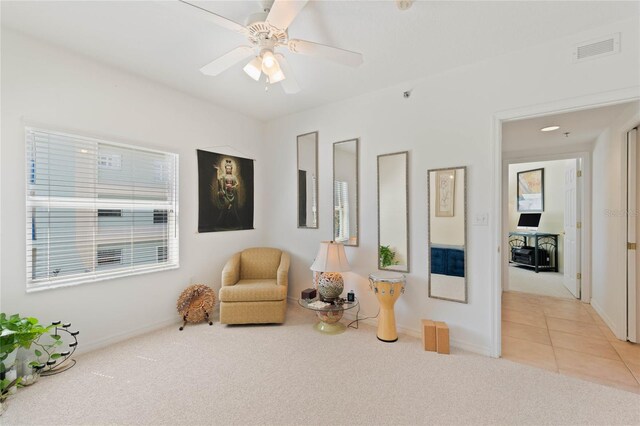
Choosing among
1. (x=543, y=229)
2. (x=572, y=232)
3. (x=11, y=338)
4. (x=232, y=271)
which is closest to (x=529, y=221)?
(x=543, y=229)

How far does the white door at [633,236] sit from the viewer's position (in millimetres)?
2590

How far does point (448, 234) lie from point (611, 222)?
2039mm

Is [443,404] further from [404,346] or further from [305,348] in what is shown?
[305,348]

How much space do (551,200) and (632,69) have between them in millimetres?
5406

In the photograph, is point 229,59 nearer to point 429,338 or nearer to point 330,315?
point 330,315

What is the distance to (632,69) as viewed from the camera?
193 centimetres

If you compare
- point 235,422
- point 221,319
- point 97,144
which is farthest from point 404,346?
point 97,144

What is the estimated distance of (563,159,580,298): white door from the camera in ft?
13.3

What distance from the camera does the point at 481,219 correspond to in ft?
8.18

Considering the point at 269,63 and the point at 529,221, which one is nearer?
the point at 269,63

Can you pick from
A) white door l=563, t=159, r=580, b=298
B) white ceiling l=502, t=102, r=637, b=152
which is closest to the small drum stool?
white ceiling l=502, t=102, r=637, b=152

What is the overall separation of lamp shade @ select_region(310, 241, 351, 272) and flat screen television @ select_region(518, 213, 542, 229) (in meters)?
5.89

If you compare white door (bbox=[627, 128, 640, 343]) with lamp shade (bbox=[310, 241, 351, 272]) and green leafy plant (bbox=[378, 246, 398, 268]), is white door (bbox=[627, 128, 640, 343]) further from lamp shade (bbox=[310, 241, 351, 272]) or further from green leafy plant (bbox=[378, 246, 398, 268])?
lamp shade (bbox=[310, 241, 351, 272])

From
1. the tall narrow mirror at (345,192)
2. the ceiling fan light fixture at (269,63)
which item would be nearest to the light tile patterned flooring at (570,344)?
the tall narrow mirror at (345,192)
